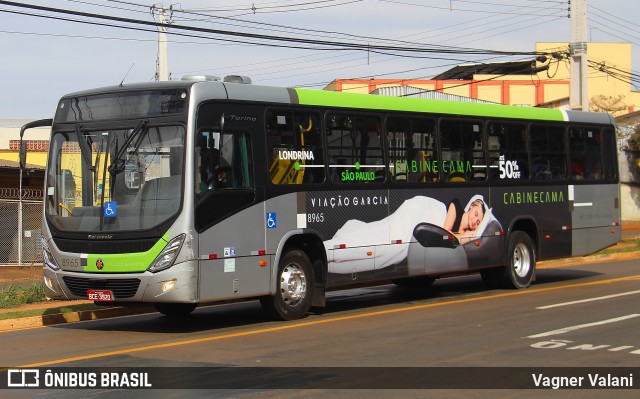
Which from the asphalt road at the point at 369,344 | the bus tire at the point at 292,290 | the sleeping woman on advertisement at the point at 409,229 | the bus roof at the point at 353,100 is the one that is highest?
the bus roof at the point at 353,100

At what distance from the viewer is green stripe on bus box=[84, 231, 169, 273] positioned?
1270 centimetres

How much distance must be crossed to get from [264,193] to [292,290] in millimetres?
1573

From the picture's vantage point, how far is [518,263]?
1909 cm

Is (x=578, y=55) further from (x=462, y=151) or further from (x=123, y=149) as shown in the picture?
(x=123, y=149)

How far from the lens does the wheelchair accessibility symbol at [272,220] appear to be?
45.6 ft

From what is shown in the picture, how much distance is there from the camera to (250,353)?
11008 mm

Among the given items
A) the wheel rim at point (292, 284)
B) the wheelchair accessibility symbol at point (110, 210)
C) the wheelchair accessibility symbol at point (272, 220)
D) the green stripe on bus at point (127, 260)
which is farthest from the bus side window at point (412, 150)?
the wheelchair accessibility symbol at point (110, 210)

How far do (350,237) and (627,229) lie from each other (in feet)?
101

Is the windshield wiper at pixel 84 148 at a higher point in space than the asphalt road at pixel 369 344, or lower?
higher

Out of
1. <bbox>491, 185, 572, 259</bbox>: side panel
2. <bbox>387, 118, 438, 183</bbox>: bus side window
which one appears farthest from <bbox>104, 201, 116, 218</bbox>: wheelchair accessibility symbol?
<bbox>491, 185, 572, 259</bbox>: side panel

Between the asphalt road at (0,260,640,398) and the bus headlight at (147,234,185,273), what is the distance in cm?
94

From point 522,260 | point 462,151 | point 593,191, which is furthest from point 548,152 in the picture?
point 462,151

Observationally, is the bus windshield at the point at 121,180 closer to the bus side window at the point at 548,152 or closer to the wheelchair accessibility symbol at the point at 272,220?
the wheelchair accessibility symbol at the point at 272,220

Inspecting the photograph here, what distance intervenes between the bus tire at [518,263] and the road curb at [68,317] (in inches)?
273
